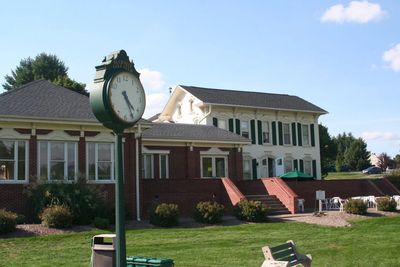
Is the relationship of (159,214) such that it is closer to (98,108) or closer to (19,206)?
(19,206)

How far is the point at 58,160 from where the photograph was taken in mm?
24969

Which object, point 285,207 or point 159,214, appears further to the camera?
point 285,207

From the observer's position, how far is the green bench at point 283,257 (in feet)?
32.5

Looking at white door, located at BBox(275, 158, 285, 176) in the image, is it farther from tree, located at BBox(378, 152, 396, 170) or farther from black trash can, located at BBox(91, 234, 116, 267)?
tree, located at BBox(378, 152, 396, 170)

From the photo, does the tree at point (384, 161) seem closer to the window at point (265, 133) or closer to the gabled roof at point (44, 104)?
the window at point (265, 133)

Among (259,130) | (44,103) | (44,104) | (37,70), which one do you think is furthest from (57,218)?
(37,70)

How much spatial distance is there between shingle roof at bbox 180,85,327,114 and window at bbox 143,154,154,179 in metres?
9.81

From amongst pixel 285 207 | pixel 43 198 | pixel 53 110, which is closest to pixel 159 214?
pixel 43 198

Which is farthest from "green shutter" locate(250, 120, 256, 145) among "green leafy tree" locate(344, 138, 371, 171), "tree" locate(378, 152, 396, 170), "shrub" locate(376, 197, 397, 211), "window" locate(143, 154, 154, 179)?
"green leafy tree" locate(344, 138, 371, 171)

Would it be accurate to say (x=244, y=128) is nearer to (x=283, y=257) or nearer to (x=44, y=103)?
(x=44, y=103)

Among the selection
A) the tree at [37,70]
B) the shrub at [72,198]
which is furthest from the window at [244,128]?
the tree at [37,70]

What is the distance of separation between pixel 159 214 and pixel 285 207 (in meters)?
9.07

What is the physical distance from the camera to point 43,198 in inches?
896

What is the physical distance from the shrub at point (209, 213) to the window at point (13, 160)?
308 inches
